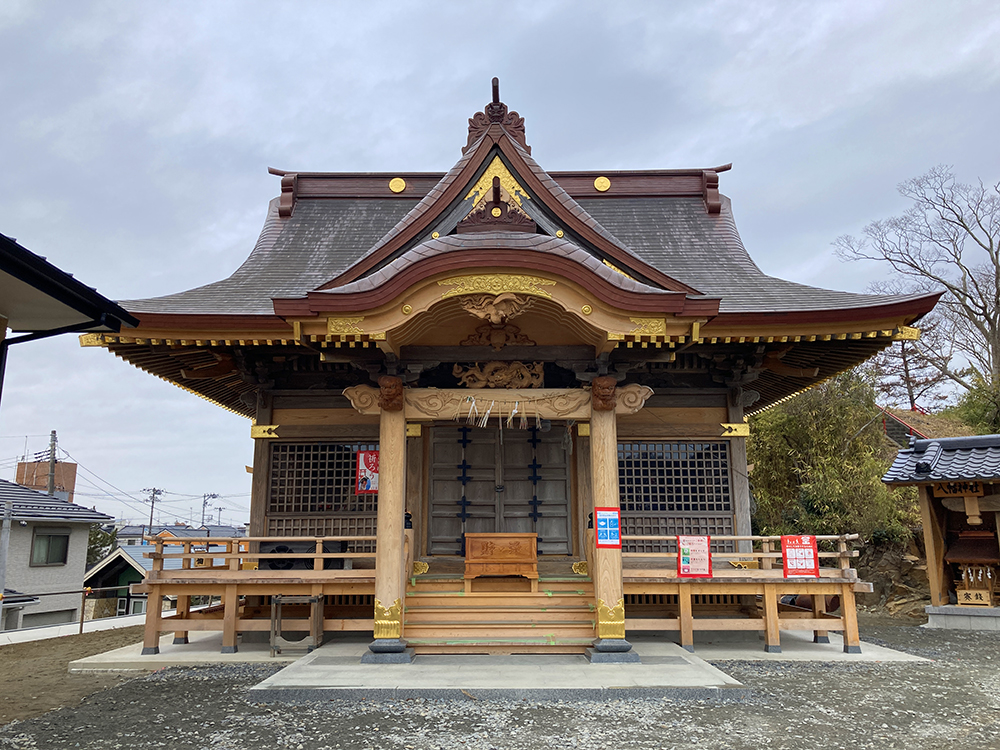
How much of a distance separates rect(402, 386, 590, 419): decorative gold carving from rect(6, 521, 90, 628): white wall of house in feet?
67.1

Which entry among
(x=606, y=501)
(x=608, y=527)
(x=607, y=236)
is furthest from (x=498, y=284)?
(x=608, y=527)

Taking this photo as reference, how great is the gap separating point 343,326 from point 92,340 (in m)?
4.11

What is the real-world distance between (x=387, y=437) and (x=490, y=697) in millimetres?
3334

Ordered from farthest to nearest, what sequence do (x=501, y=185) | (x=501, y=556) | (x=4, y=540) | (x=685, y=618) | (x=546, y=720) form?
1. (x=4, y=540)
2. (x=501, y=185)
3. (x=501, y=556)
4. (x=685, y=618)
5. (x=546, y=720)

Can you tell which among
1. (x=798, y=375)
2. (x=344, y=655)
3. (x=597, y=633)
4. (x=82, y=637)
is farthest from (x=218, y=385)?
(x=798, y=375)

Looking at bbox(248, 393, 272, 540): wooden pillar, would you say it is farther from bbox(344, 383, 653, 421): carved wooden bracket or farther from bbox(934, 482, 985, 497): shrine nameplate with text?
bbox(934, 482, 985, 497): shrine nameplate with text

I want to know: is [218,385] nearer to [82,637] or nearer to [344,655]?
[82,637]

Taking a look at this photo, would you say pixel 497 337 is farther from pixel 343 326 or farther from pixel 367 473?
pixel 367 473

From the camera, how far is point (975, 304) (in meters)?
26.3

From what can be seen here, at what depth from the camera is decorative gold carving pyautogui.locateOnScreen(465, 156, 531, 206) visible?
9.85 metres

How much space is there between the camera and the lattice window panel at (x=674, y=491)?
34.3 feet

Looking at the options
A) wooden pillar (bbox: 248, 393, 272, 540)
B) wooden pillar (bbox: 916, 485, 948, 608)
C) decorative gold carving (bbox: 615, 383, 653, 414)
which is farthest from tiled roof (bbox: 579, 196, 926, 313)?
wooden pillar (bbox: 248, 393, 272, 540)

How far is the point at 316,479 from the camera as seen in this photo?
35.1 feet

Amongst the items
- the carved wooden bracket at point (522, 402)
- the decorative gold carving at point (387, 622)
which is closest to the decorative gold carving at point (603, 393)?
the carved wooden bracket at point (522, 402)
